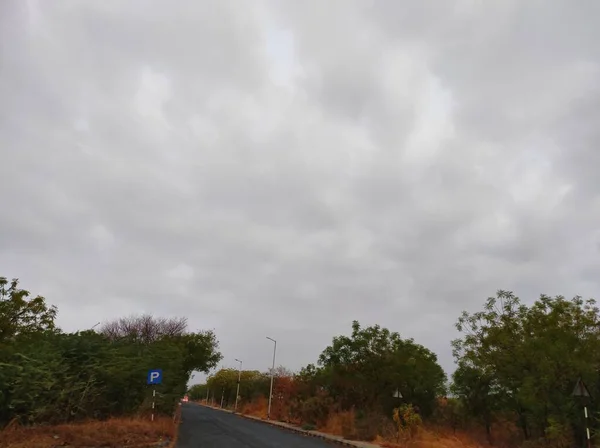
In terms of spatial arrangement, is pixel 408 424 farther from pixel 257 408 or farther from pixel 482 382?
pixel 257 408

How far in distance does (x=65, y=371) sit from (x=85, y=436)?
5532mm

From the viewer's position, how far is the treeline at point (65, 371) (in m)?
20.6

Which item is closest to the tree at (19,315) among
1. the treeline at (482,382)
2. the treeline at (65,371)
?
the treeline at (65,371)

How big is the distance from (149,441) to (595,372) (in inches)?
742

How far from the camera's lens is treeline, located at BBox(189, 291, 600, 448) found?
72.6ft

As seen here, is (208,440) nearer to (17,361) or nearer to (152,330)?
(17,361)

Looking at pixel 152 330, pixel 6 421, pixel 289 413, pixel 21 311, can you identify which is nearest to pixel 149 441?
pixel 6 421

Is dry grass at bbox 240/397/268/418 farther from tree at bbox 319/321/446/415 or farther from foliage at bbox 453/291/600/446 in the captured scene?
foliage at bbox 453/291/600/446

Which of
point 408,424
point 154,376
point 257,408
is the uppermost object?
point 154,376

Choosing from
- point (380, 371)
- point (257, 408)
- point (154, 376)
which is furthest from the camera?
point (257, 408)

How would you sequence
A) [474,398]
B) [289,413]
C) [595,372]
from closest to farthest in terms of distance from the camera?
[595,372] < [474,398] < [289,413]

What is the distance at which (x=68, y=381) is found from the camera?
22844mm

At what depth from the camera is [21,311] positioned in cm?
3062

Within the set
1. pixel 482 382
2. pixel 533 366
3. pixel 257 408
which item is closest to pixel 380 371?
pixel 482 382
